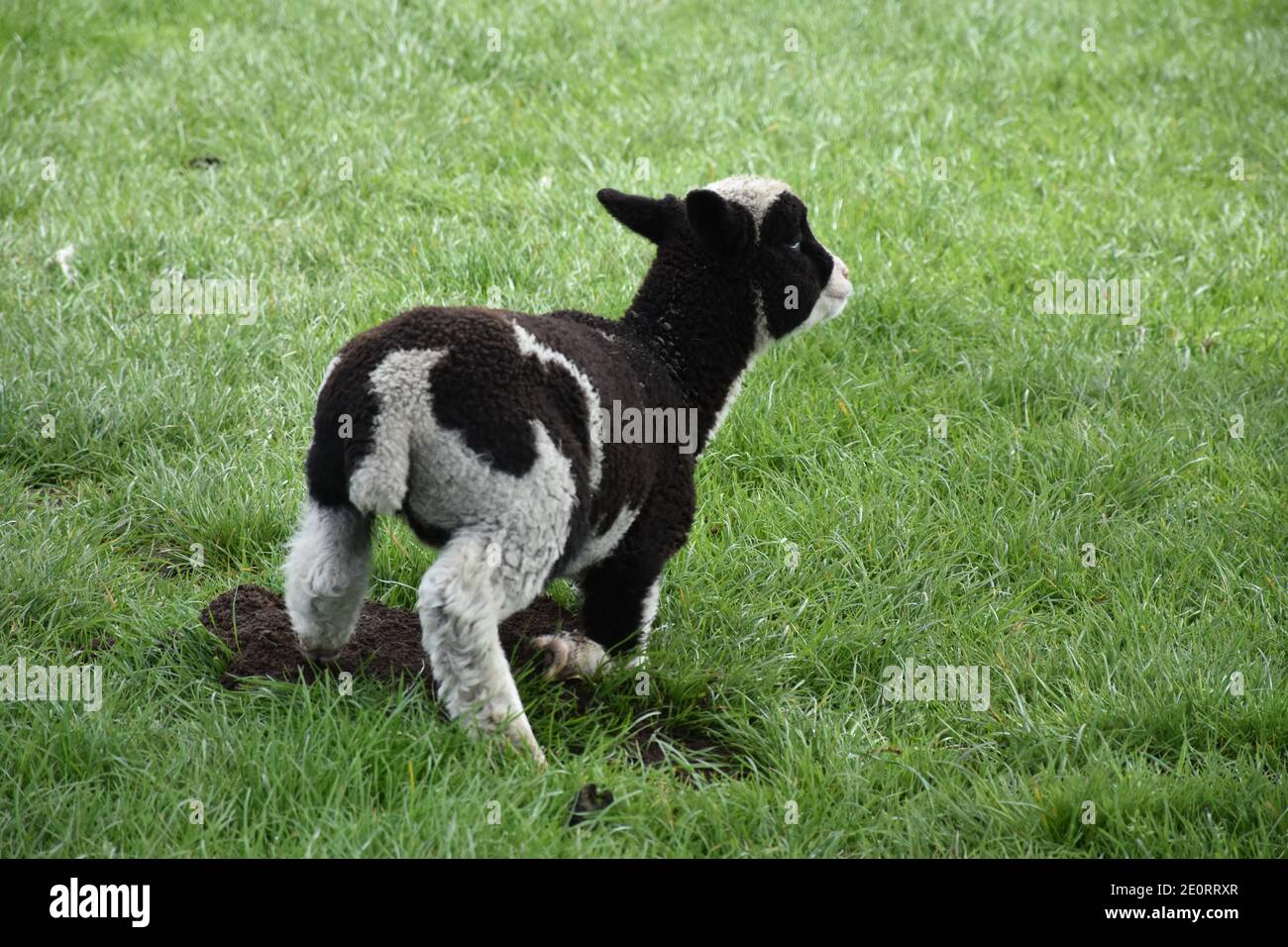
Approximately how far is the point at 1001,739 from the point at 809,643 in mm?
678

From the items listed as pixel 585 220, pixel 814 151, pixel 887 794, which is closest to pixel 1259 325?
pixel 814 151

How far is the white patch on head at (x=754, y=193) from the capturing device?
4.05 meters

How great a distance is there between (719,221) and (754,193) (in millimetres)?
229

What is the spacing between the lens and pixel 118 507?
4.94 meters

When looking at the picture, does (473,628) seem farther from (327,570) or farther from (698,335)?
(698,335)

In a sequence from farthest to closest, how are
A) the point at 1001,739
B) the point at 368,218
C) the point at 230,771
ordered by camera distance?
1. the point at 368,218
2. the point at 1001,739
3. the point at 230,771

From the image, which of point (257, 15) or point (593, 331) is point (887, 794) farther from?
point (257, 15)

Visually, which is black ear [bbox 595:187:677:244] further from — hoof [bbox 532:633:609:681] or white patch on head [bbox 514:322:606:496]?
hoof [bbox 532:633:609:681]

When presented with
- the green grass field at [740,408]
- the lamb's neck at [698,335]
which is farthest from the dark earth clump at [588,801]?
the lamb's neck at [698,335]

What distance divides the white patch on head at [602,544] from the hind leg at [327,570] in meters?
0.58

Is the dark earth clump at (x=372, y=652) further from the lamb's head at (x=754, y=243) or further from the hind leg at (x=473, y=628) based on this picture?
the lamb's head at (x=754, y=243)

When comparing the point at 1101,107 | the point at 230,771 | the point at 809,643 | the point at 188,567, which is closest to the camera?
the point at 230,771

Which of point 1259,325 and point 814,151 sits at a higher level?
point 814,151

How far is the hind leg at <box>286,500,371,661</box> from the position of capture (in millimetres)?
3600
